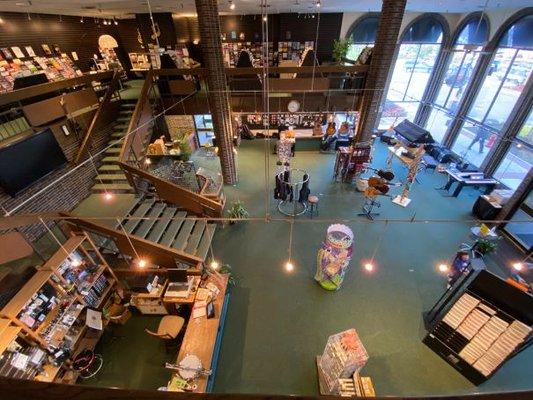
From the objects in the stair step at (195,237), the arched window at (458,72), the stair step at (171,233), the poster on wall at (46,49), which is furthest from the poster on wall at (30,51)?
the arched window at (458,72)

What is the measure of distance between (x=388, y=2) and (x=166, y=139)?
32.0 ft

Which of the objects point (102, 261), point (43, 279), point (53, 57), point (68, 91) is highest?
point (53, 57)

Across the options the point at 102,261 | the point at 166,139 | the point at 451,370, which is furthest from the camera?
the point at 166,139

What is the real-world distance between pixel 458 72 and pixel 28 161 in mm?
16089

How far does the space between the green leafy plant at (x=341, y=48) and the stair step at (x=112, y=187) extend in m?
10.7

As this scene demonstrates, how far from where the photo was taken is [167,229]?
723 centimetres

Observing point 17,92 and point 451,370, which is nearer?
point 451,370

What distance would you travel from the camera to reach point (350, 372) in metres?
4.40

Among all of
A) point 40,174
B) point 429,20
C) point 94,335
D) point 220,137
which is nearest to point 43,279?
point 94,335

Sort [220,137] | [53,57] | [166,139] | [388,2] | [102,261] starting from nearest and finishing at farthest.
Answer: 1. [102,261]
2. [388,2]
3. [220,137]
4. [53,57]
5. [166,139]

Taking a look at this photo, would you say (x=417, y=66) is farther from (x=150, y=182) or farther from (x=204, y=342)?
(x=204, y=342)

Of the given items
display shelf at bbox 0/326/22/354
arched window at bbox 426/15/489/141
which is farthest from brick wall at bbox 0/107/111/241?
arched window at bbox 426/15/489/141

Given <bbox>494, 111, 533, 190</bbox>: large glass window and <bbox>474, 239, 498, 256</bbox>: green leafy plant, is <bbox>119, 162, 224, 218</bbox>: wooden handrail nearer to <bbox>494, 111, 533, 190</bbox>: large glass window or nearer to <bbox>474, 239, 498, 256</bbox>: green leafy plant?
<bbox>474, 239, 498, 256</bbox>: green leafy plant

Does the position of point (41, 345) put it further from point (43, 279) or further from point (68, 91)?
point (68, 91)
